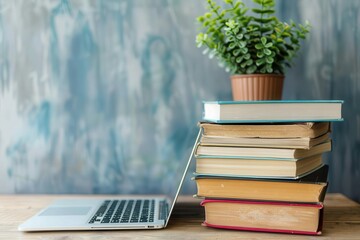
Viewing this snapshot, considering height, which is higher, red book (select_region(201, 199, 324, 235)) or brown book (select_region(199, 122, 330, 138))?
brown book (select_region(199, 122, 330, 138))

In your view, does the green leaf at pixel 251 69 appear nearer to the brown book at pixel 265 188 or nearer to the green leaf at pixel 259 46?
the green leaf at pixel 259 46

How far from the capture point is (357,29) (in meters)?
1.17

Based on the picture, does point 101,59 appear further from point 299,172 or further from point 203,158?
point 299,172

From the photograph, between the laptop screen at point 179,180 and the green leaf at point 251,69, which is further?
the green leaf at point 251,69

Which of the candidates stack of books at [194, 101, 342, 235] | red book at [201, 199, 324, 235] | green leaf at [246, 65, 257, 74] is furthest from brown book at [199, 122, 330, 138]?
green leaf at [246, 65, 257, 74]

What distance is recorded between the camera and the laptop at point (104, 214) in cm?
82

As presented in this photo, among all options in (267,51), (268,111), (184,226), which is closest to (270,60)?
(267,51)

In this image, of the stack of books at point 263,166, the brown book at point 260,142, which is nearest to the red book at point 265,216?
the stack of books at point 263,166

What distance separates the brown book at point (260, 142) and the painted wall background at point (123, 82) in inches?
13.0

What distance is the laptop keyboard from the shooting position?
2.80 ft

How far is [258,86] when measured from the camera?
1009 millimetres

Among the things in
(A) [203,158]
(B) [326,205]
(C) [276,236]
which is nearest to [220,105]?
(A) [203,158]

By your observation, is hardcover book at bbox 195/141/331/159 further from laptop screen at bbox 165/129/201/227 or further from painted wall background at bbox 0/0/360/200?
painted wall background at bbox 0/0/360/200

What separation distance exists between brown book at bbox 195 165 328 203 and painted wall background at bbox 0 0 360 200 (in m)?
0.33
